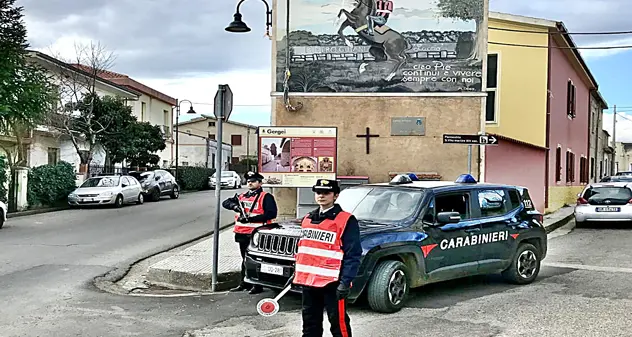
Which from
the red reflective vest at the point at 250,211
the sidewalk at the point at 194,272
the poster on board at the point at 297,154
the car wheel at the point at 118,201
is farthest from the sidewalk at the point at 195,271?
the car wheel at the point at 118,201

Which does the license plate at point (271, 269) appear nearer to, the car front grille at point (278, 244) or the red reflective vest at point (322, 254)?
the car front grille at point (278, 244)

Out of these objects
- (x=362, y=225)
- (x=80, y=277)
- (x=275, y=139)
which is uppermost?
(x=275, y=139)

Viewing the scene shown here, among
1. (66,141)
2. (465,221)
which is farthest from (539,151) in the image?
(66,141)

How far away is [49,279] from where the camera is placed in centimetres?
1004

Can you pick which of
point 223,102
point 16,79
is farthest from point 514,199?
point 16,79

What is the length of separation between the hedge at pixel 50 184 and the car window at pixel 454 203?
18907mm

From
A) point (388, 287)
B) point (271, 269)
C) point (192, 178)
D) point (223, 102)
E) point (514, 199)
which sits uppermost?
point (223, 102)

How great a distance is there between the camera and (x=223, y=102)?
9.48 metres

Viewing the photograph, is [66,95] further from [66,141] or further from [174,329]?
[174,329]

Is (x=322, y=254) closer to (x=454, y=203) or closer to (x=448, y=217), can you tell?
(x=448, y=217)

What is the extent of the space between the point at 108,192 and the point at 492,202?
19.0 metres

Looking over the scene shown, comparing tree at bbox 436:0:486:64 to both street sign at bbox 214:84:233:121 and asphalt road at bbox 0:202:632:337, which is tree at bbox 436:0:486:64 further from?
street sign at bbox 214:84:233:121

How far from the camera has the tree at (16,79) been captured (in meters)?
21.1

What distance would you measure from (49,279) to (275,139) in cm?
525
